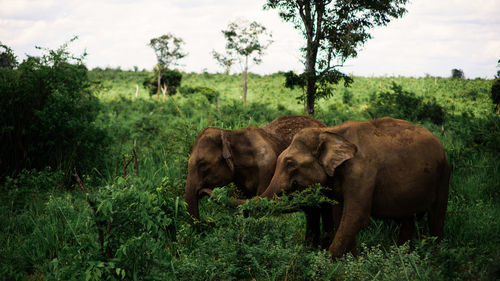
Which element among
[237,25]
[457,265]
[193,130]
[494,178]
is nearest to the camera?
[457,265]

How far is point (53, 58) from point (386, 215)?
849cm

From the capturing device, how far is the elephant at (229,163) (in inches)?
216

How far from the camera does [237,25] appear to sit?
39.7m

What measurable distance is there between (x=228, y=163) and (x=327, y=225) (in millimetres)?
1615

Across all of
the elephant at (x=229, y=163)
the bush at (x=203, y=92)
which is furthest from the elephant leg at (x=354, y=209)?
the bush at (x=203, y=92)

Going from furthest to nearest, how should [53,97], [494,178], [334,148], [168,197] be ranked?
[53,97] < [494,178] < [168,197] < [334,148]

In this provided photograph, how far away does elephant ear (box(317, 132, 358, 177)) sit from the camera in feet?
15.1

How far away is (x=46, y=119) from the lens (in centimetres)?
895

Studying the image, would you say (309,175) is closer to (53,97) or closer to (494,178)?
(494,178)

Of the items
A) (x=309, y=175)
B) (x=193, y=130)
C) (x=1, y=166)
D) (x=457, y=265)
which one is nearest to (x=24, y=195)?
(x=1, y=166)

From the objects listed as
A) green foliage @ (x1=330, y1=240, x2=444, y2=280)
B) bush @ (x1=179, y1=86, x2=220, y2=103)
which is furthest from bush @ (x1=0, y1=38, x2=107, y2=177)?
bush @ (x1=179, y1=86, x2=220, y2=103)

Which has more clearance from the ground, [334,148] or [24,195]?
[334,148]

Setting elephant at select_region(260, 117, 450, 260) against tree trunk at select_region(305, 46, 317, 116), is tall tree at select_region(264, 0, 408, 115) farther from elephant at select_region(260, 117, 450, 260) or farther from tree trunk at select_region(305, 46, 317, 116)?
elephant at select_region(260, 117, 450, 260)

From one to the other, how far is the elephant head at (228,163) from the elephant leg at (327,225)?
2.91 feet
